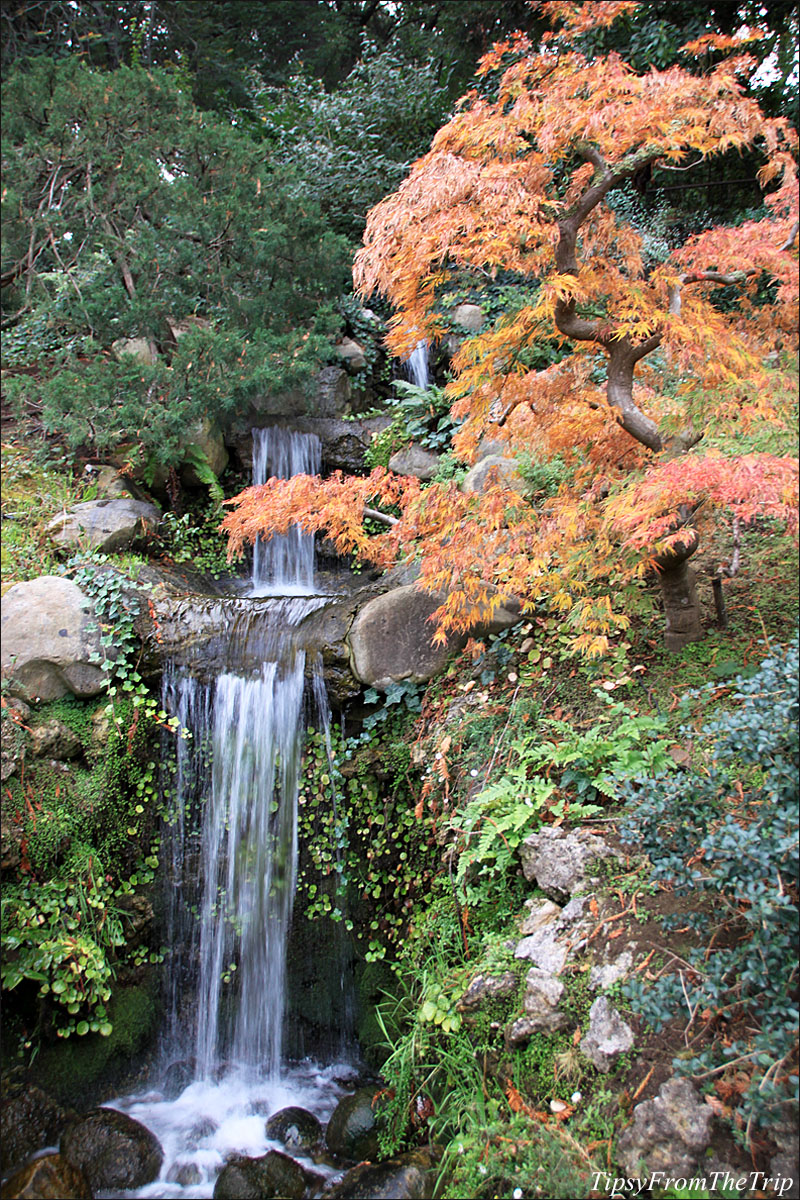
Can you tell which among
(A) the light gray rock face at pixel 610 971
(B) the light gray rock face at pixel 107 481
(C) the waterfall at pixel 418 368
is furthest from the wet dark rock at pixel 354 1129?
(C) the waterfall at pixel 418 368

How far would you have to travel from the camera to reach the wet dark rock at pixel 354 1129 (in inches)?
145

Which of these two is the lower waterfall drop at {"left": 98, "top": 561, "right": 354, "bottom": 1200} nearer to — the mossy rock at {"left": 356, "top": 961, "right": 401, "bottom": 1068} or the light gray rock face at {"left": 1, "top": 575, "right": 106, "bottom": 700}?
the mossy rock at {"left": 356, "top": 961, "right": 401, "bottom": 1068}

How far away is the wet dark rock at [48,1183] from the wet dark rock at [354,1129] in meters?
1.21

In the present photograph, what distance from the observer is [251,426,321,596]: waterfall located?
7406mm

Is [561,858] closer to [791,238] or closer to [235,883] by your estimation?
[235,883]

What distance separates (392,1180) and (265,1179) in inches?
30.8

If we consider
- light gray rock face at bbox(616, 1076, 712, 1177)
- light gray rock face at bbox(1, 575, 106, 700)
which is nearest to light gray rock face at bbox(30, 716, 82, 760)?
light gray rock face at bbox(1, 575, 106, 700)

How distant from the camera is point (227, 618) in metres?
5.42

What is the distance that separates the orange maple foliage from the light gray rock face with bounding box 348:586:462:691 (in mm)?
634

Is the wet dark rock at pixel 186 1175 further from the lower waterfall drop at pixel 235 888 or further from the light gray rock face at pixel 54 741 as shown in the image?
the light gray rock face at pixel 54 741

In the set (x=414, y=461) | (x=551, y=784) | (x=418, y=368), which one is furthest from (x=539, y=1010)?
(x=418, y=368)

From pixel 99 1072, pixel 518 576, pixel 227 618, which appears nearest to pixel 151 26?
pixel 227 618

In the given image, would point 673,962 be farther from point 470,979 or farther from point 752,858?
point 470,979

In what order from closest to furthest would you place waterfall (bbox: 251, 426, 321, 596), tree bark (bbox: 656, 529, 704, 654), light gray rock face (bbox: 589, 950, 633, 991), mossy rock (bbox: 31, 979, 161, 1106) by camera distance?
light gray rock face (bbox: 589, 950, 633, 991) → tree bark (bbox: 656, 529, 704, 654) → mossy rock (bbox: 31, 979, 161, 1106) → waterfall (bbox: 251, 426, 321, 596)
